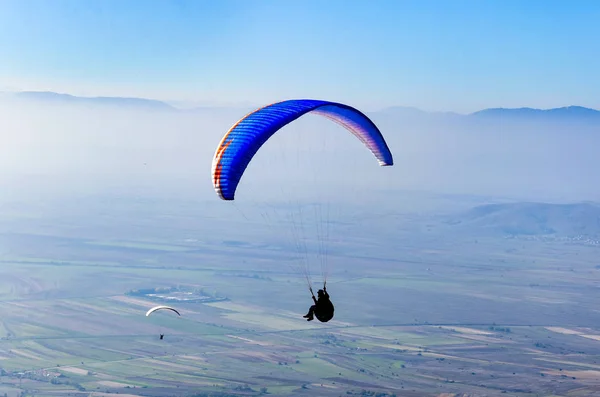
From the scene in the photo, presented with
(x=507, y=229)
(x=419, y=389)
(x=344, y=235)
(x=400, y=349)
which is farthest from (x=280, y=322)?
(x=507, y=229)

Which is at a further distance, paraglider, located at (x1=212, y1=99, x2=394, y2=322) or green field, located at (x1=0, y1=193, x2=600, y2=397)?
green field, located at (x1=0, y1=193, x2=600, y2=397)

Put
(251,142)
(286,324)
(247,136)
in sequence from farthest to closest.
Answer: (286,324), (247,136), (251,142)

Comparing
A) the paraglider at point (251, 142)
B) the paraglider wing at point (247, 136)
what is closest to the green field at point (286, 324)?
the paraglider at point (251, 142)

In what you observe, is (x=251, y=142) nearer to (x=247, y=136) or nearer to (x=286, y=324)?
(x=247, y=136)

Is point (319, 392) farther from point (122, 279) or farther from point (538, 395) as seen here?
point (122, 279)

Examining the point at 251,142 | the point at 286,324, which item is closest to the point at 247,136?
the point at 251,142

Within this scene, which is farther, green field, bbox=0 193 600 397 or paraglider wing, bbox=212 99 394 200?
green field, bbox=0 193 600 397

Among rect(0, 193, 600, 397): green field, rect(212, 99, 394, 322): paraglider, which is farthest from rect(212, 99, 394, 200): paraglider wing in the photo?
rect(0, 193, 600, 397): green field

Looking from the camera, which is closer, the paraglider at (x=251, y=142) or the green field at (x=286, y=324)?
the paraglider at (x=251, y=142)

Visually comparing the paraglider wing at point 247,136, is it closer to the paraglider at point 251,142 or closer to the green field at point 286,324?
the paraglider at point 251,142

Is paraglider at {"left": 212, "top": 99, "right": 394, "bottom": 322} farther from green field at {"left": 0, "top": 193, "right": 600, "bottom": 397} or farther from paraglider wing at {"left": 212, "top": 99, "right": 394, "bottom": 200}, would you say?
green field at {"left": 0, "top": 193, "right": 600, "bottom": 397}

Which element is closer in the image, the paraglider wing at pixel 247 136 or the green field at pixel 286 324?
→ the paraglider wing at pixel 247 136
